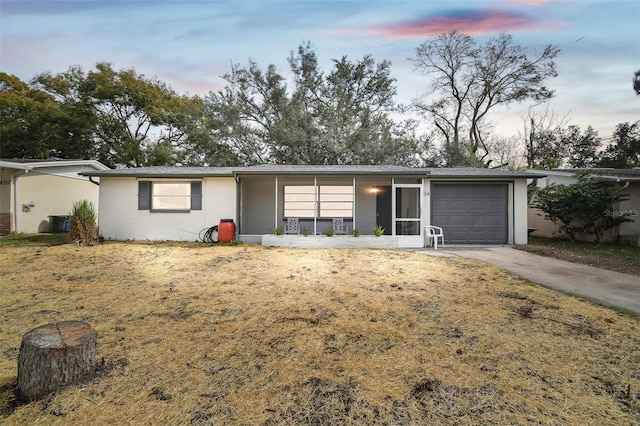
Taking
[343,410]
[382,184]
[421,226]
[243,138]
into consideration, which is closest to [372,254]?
[421,226]

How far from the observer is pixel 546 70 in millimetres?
18906

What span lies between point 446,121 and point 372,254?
687 inches

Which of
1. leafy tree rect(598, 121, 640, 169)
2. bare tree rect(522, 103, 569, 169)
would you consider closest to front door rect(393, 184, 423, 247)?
bare tree rect(522, 103, 569, 169)

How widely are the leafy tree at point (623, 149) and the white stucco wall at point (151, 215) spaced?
95.3ft

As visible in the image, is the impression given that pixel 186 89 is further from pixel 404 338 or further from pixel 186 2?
pixel 404 338

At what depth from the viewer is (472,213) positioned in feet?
34.5

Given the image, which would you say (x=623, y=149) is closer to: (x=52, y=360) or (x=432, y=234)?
(x=432, y=234)

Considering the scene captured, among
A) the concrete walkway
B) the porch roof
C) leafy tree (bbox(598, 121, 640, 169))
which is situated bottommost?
the concrete walkway

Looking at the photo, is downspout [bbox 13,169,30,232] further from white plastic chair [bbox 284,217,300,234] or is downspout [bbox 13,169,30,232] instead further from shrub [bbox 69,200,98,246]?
white plastic chair [bbox 284,217,300,234]

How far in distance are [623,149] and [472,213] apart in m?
22.9

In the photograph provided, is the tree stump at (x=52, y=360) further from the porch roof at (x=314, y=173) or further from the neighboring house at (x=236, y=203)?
the neighboring house at (x=236, y=203)

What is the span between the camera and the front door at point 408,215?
10.1 m

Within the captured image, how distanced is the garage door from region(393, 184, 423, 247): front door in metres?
0.53

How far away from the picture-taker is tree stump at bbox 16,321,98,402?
223 centimetres
